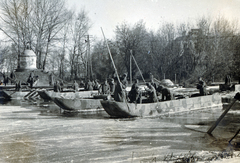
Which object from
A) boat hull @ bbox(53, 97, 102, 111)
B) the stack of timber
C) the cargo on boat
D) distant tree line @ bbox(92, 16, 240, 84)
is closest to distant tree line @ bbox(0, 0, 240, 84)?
distant tree line @ bbox(92, 16, 240, 84)

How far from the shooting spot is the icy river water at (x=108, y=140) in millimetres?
5633

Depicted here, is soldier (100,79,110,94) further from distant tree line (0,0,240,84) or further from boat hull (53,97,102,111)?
distant tree line (0,0,240,84)

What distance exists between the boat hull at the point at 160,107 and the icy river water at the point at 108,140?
45 cm

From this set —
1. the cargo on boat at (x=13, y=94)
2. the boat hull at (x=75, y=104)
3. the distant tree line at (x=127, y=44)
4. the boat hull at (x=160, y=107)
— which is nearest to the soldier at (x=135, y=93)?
the boat hull at (x=160, y=107)

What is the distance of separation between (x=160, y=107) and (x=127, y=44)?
6030 mm

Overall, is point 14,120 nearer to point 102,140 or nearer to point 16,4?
point 102,140

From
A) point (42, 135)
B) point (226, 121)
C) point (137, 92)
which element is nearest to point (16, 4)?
point (137, 92)

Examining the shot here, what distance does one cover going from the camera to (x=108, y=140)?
276 inches

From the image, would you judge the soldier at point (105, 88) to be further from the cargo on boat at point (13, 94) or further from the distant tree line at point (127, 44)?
the cargo on boat at point (13, 94)

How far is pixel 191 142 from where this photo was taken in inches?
263

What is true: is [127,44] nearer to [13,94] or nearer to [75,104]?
[75,104]

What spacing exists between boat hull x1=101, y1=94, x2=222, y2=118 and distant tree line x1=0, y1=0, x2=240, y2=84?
4.30 m

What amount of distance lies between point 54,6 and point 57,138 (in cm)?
2356

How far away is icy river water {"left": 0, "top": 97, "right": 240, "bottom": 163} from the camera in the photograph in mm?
5633
